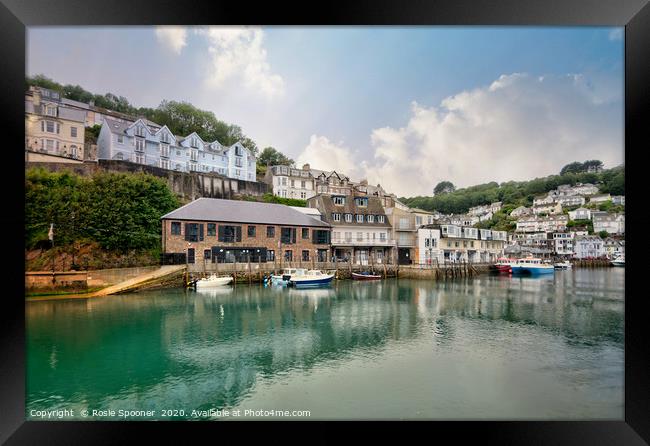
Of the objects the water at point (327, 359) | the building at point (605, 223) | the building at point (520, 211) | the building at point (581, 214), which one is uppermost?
the building at point (520, 211)

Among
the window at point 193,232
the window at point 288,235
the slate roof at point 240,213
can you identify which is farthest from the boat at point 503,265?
the window at point 193,232

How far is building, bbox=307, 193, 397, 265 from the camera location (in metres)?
17.0

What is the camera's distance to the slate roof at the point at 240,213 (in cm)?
1260

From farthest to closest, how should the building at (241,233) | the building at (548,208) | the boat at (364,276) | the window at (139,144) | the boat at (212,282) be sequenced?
the boat at (364,276), the window at (139,144), the building at (548,208), the building at (241,233), the boat at (212,282)

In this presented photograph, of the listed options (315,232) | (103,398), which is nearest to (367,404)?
(103,398)

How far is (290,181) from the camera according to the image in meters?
20.1

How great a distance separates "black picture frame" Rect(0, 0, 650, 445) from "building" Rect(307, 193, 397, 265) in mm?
13415

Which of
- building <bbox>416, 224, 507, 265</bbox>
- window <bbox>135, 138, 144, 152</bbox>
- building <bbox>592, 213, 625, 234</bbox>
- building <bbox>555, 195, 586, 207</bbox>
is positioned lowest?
building <bbox>416, 224, 507, 265</bbox>

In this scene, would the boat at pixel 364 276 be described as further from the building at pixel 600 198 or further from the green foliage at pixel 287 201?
the building at pixel 600 198

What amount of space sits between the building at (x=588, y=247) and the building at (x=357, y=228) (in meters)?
8.19

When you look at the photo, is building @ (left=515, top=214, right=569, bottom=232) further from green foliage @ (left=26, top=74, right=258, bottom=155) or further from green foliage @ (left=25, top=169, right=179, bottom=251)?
green foliage @ (left=25, top=169, right=179, bottom=251)

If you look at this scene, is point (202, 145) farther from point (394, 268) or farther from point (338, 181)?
point (394, 268)

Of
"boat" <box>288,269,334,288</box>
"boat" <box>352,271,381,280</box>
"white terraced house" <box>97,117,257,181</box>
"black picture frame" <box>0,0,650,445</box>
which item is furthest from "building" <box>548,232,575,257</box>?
"white terraced house" <box>97,117,257,181</box>

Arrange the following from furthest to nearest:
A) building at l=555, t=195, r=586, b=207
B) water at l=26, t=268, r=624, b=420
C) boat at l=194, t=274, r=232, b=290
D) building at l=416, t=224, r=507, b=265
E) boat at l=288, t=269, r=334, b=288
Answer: building at l=416, t=224, r=507, b=265 < boat at l=288, t=269, r=334, b=288 < boat at l=194, t=274, r=232, b=290 < building at l=555, t=195, r=586, b=207 < water at l=26, t=268, r=624, b=420
